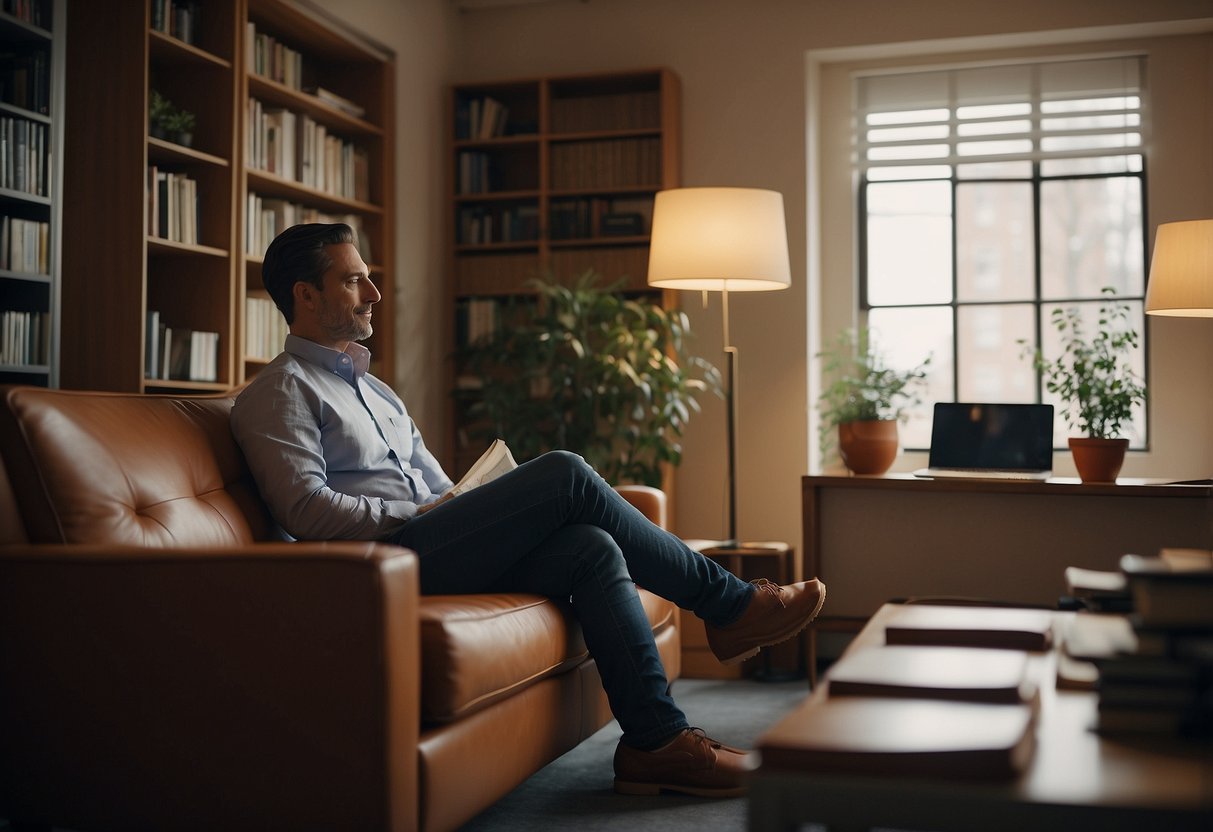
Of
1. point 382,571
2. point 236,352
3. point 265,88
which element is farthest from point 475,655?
point 265,88

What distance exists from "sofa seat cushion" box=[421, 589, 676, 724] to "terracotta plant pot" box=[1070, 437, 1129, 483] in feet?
5.44

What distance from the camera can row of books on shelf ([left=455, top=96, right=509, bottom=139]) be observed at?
15.8 feet

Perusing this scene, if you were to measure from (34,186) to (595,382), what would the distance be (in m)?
1.92

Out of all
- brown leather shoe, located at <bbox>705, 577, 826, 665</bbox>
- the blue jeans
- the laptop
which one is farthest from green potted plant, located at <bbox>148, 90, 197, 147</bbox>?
the laptop

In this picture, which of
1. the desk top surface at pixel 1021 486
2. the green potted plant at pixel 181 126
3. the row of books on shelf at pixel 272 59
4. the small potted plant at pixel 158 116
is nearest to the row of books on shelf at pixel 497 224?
the row of books on shelf at pixel 272 59

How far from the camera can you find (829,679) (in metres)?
1.42

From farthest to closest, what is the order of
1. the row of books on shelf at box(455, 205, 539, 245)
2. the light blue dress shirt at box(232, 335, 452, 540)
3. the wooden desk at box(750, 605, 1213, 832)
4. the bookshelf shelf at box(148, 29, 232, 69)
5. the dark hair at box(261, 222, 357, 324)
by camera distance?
the row of books on shelf at box(455, 205, 539, 245) → the bookshelf shelf at box(148, 29, 232, 69) → the dark hair at box(261, 222, 357, 324) → the light blue dress shirt at box(232, 335, 452, 540) → the wooden desk at box(750, 605, 1213, 832)

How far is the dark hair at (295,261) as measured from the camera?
8.34ft

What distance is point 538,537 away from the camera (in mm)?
2328

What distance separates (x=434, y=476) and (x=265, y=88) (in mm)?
1784

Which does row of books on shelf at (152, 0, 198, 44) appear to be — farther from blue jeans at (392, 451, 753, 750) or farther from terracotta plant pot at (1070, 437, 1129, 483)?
terracotta plant pot at (1070, 437, 1129, 483)

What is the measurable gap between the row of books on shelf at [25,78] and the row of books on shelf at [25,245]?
30 cm

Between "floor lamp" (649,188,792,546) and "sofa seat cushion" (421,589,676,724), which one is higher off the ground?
"floor lamp" (649,188,792,546)

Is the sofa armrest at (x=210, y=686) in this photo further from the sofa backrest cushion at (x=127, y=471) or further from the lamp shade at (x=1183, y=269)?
the lamp shade at (x=1183, y=269)
